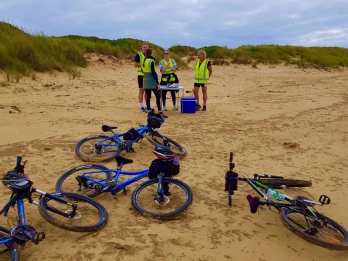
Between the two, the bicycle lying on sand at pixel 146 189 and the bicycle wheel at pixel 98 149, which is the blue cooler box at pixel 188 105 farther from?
the bicycle lying on sand at pixel 146 189

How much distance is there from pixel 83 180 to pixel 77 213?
64cm

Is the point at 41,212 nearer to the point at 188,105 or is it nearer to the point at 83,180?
the point at 83,180

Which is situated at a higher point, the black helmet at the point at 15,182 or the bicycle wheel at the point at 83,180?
the black helmet at the point at 15,182

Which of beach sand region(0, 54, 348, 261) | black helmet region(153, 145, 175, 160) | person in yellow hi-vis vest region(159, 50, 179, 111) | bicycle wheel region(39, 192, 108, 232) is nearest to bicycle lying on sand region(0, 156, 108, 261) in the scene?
bicycle wheel region(39, 192, 108, 232)

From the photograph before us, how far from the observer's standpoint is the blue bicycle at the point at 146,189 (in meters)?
3.65

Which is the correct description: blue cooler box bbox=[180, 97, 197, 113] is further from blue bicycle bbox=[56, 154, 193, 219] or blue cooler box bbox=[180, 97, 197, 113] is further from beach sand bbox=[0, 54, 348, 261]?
blue bicycle bbox=[56, 154, 193, 219]

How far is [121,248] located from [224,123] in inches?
210

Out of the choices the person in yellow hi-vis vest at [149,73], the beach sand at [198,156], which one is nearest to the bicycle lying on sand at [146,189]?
the beach sand at [198,156]

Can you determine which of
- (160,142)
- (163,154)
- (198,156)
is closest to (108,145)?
(160,142)

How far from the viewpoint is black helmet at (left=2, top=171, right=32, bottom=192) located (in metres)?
2.89

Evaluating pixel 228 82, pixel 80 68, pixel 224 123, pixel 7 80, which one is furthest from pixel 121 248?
pixel 228 82

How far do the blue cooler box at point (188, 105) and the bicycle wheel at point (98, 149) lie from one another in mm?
3575

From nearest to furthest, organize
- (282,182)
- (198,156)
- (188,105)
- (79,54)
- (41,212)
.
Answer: (41,212)
(282,182)
(198,156)
(188,105)
(79,54)

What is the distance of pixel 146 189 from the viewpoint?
3.91m
